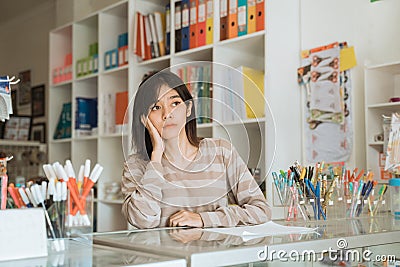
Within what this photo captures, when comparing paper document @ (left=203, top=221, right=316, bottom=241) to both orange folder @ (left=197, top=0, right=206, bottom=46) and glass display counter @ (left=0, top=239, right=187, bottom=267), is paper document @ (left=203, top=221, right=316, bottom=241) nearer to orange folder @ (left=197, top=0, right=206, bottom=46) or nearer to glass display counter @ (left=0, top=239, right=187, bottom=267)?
glass display counter @ (left=0, top=239, right=187, bottom=267)

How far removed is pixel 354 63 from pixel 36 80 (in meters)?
3.70

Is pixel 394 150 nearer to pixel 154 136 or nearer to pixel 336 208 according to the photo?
pixel 336 208

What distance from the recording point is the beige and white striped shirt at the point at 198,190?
5.25 ft

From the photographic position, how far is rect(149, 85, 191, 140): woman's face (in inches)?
60.6

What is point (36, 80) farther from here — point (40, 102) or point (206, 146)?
point (206, 146)

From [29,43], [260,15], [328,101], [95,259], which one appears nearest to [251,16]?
[260,15]

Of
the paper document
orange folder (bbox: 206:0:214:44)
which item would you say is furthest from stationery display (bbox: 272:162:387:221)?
orange folder (bbox: 206:0:214:44)

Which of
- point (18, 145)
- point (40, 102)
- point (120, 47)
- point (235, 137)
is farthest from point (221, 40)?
point (40, 102)

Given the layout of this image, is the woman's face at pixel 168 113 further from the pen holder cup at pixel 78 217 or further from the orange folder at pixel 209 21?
the orange folder at pixel 209 21

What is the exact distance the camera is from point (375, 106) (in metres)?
2.50

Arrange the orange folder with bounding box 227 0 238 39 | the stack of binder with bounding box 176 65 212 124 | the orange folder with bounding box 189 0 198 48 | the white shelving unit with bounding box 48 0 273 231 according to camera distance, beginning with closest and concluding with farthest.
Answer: the stack of binder with bounding box 176 65 212 124 → the orange folder with bounding box 227 0 238 39 → the white shelving unit with bounding box 48 0 273 231 → the orange folder with bounding box 189 0 198 48

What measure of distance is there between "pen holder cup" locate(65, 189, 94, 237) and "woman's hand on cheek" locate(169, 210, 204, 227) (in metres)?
0.40

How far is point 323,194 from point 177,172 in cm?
52

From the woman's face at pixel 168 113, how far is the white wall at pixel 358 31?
1.30 metres
